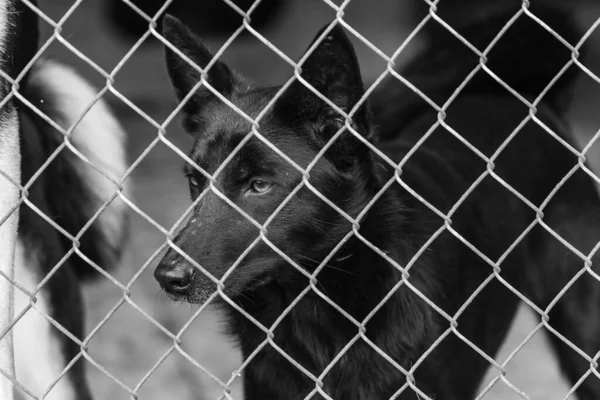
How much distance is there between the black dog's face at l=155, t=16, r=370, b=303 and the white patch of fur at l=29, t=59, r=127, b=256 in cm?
95

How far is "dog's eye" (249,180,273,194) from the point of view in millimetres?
2477

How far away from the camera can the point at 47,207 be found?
337 cm

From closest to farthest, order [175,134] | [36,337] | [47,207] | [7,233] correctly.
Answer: [7,233]
[36,337]
[47,207]
[175,134]

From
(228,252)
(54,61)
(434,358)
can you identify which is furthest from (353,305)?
(54,61)

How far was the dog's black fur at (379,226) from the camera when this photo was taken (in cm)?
242

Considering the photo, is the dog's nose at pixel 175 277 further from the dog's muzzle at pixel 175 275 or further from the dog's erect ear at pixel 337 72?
the dog's erect ear at pixel 337 72

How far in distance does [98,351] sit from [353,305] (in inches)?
88.3

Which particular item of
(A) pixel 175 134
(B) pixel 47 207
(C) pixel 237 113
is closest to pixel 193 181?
(C) pixel 237 113

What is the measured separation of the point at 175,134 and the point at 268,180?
14.8 ft

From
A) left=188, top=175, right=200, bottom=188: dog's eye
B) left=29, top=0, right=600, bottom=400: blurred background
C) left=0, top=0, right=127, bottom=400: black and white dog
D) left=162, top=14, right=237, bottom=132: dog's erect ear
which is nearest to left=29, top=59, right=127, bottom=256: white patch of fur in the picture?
left=0, top=0, right=127, bottom=400: black and white dog

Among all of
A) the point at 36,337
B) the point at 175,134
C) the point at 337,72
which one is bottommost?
the point at 36,337

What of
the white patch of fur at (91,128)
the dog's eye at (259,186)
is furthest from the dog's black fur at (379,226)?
the white patch of fur at (91,128)

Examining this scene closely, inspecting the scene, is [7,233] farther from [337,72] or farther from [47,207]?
[337,72]

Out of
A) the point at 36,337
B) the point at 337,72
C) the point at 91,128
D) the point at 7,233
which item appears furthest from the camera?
the point at 91,128
